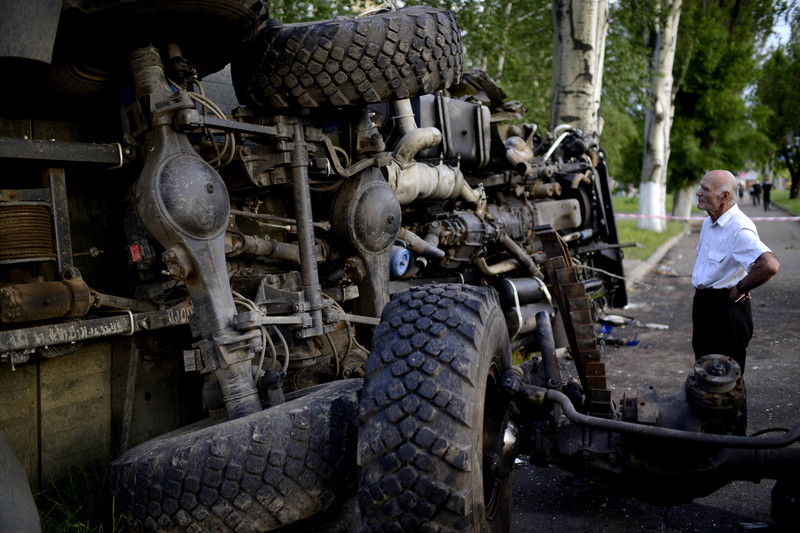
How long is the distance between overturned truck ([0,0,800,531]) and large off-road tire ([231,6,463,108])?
0.01 m

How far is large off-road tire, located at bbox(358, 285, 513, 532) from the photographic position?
2.36 metres

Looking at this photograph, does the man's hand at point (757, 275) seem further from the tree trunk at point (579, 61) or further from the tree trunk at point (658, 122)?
the tree trunk at point (658, 122)

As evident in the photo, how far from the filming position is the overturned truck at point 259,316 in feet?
8.53

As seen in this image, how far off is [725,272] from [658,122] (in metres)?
18.1

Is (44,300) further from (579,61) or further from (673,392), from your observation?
(579,61)

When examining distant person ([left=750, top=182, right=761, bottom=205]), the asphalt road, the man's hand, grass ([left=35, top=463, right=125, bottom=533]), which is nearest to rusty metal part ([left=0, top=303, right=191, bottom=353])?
grass ([left=35, top=463, right=125, bottom=533])

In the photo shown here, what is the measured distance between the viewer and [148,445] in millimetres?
2873

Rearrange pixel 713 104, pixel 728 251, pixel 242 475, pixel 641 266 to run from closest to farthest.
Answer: pixel 242 475 → pixel 728 251 → pixel 641 266 → pixel 713 104

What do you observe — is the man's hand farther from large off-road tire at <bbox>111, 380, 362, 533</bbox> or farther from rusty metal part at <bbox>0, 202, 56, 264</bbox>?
rusty metal part at <bbox>0, 202, 56, 264</bbox>

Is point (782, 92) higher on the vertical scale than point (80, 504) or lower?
higher

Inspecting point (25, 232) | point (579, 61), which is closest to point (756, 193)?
point (579, 61)

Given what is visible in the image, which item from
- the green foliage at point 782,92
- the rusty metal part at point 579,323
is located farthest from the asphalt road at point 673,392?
the green foliage at point 782,92

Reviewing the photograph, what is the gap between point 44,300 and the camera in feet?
9.24

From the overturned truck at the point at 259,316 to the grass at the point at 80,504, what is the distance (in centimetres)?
8
